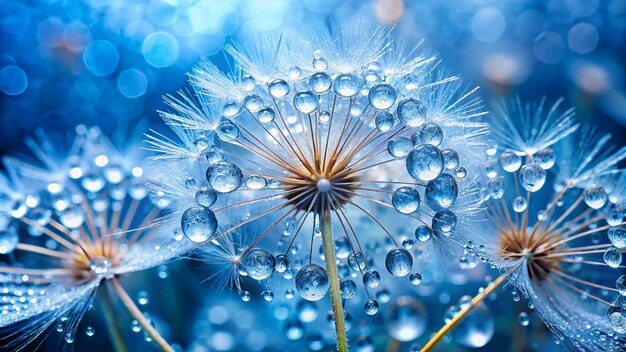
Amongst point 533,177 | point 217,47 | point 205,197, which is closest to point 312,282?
Result: point 205,197

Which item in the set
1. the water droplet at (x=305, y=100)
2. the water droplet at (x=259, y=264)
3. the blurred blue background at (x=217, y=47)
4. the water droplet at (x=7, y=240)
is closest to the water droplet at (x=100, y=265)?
the water droplet at (x=7, y=240)

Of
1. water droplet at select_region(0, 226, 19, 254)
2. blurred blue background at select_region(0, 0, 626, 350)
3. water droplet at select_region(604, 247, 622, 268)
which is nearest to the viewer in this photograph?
water droplet at select_region(604, 247, 622, 268)

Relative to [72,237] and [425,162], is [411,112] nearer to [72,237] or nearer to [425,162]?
[425,162]

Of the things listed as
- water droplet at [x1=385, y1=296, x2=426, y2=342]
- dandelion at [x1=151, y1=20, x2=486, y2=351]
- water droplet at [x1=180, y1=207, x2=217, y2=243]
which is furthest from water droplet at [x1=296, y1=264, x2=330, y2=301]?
water droplet at [x1=385, y1=296, x2=426, y2=342]

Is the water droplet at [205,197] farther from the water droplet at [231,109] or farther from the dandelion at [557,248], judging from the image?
the dandelion at [557,248]

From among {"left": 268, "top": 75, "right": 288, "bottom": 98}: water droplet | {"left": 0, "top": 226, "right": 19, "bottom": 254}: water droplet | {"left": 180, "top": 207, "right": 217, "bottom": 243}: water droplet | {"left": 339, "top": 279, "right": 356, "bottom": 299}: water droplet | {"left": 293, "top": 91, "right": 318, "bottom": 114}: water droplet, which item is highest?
{"left": 268, "top": 75, "right": 288, "bottom": 98}: water droplet

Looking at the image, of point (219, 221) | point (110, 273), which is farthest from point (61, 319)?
point (219, 221)

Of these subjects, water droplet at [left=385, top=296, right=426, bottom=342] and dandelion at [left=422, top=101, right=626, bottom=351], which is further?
water droplet at [left=385, top=296, right=426, bottom=342]

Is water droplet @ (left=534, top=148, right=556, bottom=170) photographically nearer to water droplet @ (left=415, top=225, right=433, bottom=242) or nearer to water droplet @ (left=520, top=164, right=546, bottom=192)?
water droplet @ (left=520, top=164, right=546, bottom=192)
